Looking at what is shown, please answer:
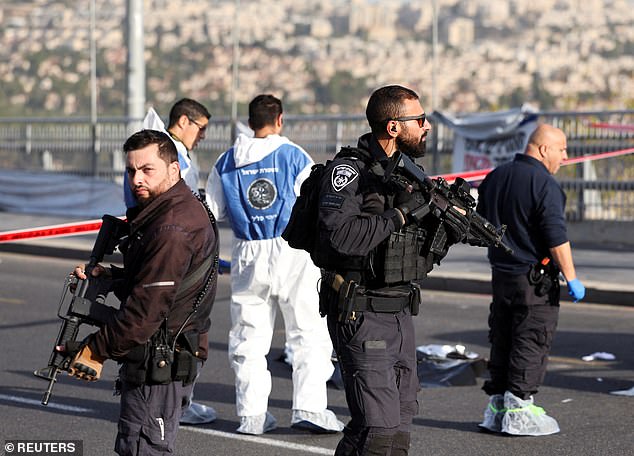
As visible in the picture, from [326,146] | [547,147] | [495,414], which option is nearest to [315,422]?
[495,414]

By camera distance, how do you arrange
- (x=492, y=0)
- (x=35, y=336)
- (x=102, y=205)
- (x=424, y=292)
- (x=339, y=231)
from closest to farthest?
(x=339, y=231) → (x=35, y=336) → (x=424, y=292) → (x=102, y=205) → (x=492, y=0)

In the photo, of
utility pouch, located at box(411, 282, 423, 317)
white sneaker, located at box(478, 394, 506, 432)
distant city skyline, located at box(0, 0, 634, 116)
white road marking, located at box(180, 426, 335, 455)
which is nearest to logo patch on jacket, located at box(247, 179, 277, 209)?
white road marking, located at box(180, 426, 335, 455)

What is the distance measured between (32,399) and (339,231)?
4071mm

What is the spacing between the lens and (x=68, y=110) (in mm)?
84938

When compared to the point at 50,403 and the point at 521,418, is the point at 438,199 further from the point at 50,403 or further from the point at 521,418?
the point at 50,403

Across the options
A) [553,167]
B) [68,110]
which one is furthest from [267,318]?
[68,110]

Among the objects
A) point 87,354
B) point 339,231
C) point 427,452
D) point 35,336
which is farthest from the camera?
point 35,336

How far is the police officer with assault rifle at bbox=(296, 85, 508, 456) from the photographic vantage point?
17.5 feet

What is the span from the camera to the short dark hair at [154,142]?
5.13 metres

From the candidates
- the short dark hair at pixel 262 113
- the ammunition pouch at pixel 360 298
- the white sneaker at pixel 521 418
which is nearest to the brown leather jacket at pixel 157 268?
the ammunition pouch at pixel 360 298

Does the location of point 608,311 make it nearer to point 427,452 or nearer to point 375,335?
point 427,452

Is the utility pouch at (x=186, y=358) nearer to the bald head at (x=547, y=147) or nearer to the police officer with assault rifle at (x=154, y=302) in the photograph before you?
the police officer with assault rifle at (x=154, y=302)

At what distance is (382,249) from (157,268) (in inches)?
39.7

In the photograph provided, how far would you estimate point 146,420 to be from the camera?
16.6 ft
